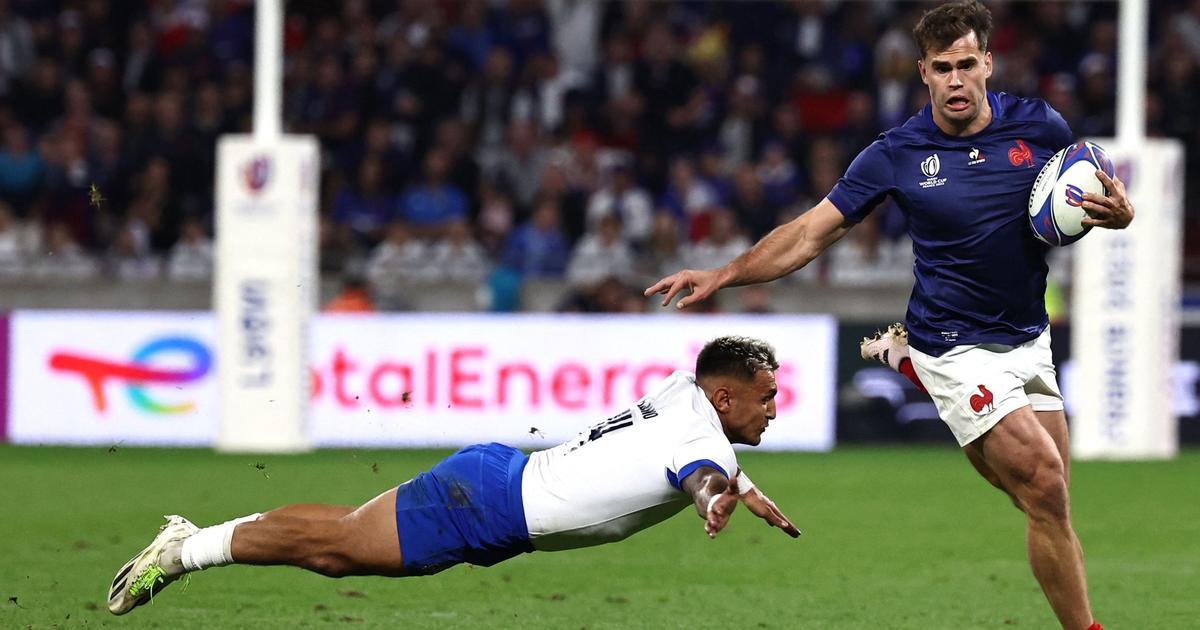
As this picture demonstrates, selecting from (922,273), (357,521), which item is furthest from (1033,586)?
Answer: (357,521)

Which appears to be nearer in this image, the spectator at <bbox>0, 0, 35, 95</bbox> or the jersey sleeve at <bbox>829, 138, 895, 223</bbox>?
the jersey sleeve at <bbox>829, 138, 895, 223</bbox>

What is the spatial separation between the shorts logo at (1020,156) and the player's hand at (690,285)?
117cm

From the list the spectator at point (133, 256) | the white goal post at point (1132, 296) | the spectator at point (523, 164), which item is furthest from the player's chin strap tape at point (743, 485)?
the spectator at point (523, 164)

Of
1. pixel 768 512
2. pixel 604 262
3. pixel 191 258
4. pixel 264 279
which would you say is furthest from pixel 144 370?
pixel 768 512

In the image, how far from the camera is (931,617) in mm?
7379

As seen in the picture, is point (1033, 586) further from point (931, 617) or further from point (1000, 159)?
point (1000, 159)

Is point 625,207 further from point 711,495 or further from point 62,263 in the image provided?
point 711,495

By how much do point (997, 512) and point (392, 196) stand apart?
8696 millimetres

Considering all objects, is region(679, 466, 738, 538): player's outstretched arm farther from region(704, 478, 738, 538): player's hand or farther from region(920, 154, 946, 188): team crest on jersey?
region(920, 154, 946, 188): team crest on jersey

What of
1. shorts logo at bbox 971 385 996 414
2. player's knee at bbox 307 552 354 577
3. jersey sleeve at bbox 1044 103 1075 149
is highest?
jersey sleeve at bbox 1044 103 1075 149

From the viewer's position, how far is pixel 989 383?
20.6 feet

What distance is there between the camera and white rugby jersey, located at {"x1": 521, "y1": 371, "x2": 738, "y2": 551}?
5727 mm

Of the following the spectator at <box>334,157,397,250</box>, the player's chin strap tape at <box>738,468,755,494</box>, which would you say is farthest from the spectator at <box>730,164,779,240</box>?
the player's chin strap tape at <box>738,468,755,494</box>

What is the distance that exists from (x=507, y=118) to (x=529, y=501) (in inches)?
529
